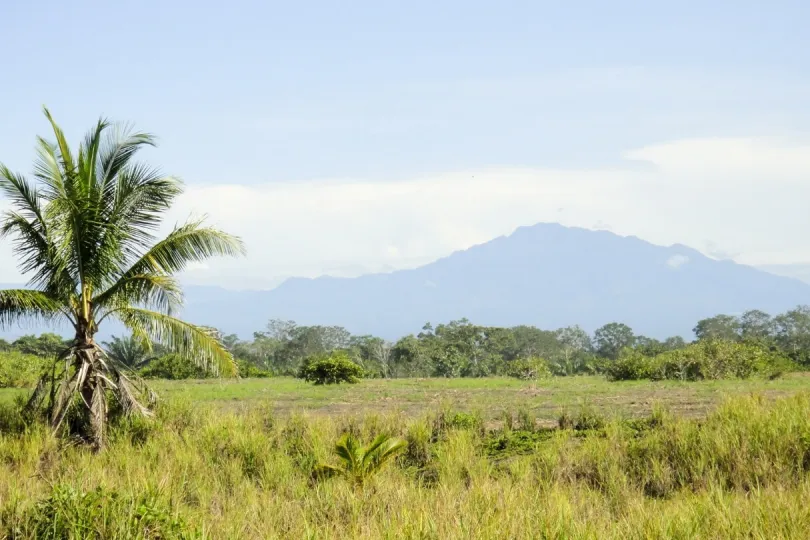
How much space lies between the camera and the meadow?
300 inches

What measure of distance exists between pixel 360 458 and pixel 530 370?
72.5 feet

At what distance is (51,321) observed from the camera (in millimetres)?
15805

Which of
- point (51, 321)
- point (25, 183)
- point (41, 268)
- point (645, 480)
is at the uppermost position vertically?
point (25, 183)

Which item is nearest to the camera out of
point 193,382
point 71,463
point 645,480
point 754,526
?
point 754,526

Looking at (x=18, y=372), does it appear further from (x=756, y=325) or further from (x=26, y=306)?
(x=756, y=325)

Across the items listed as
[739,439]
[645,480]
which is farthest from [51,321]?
[739,439]

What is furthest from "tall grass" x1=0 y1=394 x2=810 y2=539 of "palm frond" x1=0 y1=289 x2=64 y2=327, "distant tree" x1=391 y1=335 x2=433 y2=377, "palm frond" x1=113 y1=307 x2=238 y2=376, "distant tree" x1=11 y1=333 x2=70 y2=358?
"distant tree" x1=11 y1=333 x2=70 y2=358

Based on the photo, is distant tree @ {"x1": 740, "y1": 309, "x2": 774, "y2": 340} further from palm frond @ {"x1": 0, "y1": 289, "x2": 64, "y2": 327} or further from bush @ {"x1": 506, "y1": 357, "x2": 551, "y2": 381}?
palm frond @ {"x1": 0, "y1": 289, "x2": 64, "y2": 327}

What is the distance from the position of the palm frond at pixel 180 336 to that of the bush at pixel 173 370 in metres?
21.8

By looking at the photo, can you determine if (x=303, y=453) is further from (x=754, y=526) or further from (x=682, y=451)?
(x=754, y=526)

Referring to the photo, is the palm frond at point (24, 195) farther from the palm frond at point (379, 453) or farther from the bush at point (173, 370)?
the bush at point (173, 370)

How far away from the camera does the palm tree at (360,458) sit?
492 inches

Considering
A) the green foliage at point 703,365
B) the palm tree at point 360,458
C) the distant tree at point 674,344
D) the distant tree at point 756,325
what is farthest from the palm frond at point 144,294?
the distant tree at point 756,325

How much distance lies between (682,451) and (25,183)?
42.1ft
